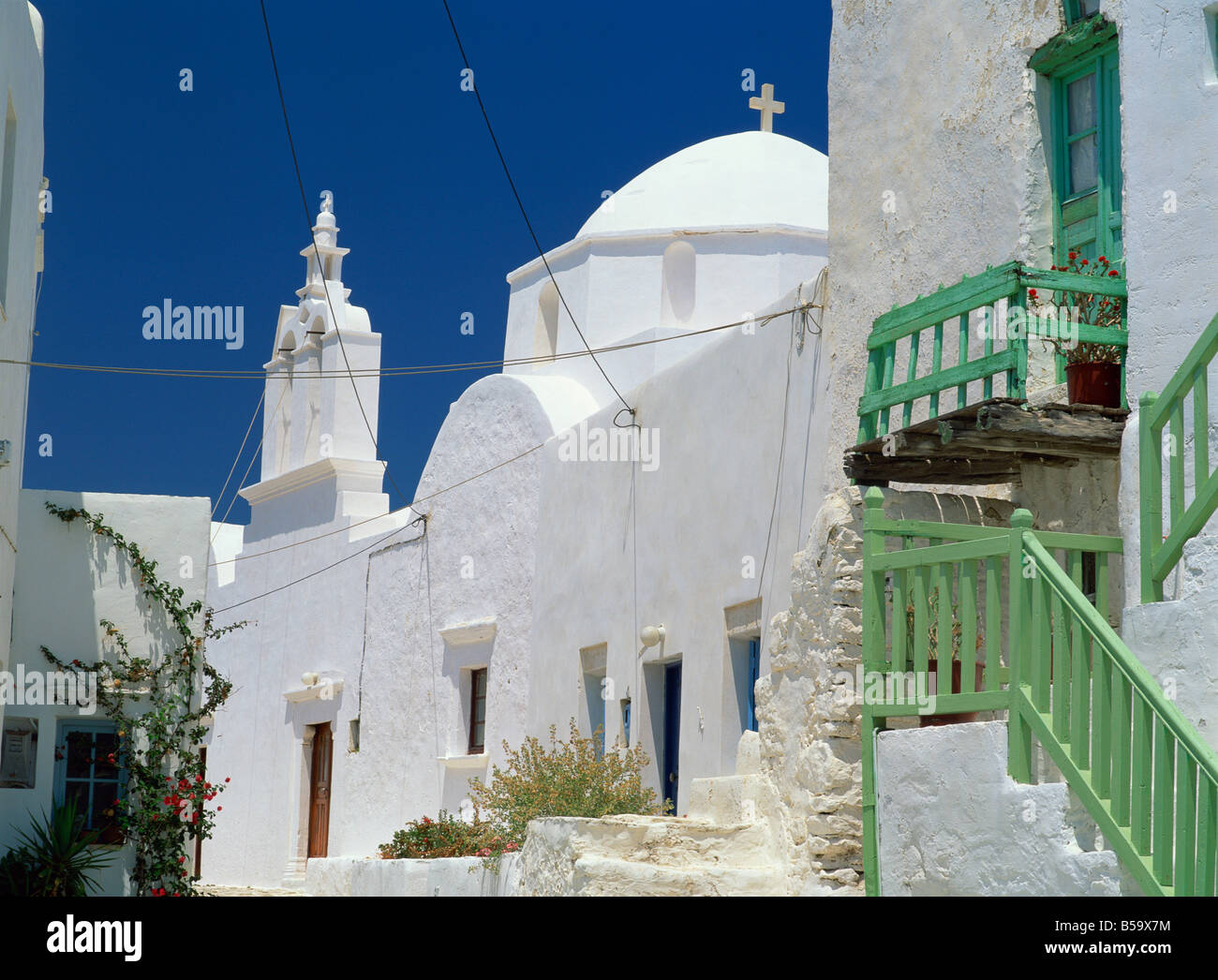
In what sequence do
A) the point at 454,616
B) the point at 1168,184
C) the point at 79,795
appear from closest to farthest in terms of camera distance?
1. the point at 1168,184
2. the point at 79,795
3. the point at 454,616

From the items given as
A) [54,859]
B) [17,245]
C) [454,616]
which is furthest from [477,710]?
[17,245]

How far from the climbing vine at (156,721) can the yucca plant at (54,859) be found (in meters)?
0.42

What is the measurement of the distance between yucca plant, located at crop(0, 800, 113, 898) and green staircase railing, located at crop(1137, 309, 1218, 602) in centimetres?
855

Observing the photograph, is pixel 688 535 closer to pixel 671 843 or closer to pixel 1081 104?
pixel 671 843

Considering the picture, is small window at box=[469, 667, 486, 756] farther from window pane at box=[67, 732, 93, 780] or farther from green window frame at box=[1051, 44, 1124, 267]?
green window frame at box=[1051, 44, 1124, 267]

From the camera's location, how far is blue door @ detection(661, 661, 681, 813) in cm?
1430

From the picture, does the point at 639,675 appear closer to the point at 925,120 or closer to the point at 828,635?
the point at 828,635

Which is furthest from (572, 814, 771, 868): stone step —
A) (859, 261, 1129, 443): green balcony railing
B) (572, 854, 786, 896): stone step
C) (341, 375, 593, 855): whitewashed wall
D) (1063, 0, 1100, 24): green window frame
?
(341, 375, 593, 855): whitewashed wall

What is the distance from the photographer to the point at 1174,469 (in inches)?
293

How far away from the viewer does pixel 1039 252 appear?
33.5ft

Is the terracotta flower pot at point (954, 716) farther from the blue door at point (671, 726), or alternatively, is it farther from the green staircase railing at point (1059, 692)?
the blue door at point (671, 726)

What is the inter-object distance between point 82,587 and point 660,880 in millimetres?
6219

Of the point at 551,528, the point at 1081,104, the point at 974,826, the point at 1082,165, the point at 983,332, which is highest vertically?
the point at 1081,104
